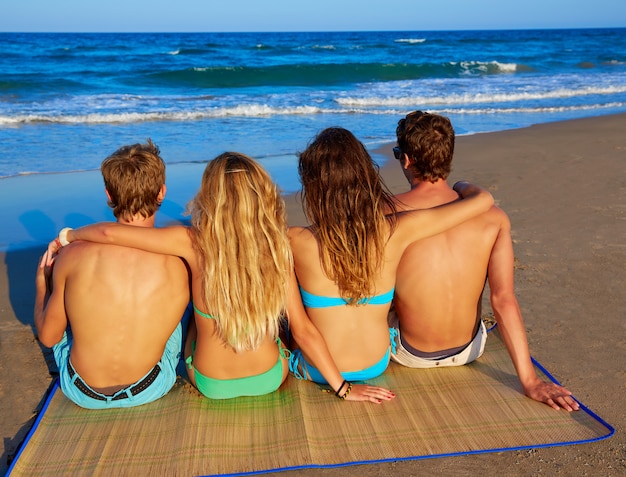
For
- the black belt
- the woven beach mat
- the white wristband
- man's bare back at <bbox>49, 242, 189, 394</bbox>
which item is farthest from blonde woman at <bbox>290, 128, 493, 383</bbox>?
the white wristband

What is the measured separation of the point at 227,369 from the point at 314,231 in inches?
30.8

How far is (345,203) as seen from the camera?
9.31 ft

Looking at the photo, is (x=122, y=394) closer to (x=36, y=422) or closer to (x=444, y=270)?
(x=36, y=422)

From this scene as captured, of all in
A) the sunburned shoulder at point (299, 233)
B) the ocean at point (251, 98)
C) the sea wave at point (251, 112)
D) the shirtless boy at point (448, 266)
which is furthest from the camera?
the sea wave at point (251, 112)

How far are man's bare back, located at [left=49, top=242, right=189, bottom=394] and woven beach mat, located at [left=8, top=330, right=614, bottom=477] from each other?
25 cm

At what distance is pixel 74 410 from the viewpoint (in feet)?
10.1

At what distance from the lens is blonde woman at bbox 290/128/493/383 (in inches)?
111

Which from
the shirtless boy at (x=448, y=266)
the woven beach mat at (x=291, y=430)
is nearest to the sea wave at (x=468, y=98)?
the shirtless boy at (x=448, y=266)

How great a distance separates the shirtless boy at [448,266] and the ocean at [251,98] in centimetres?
367

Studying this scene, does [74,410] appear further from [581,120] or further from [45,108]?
[45,108]

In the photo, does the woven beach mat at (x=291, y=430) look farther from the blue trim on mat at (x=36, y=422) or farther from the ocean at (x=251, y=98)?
the ocean at (x=251, y=98)

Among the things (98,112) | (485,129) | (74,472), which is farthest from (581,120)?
(74,472)

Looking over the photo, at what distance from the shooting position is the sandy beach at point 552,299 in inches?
107

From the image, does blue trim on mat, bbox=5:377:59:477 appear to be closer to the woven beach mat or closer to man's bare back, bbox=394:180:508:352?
the woven beach mat
